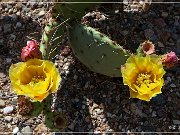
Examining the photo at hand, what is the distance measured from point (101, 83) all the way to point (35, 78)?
0.66m

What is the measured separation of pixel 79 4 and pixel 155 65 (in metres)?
0.61

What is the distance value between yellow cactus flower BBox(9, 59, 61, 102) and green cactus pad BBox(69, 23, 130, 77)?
34 cm

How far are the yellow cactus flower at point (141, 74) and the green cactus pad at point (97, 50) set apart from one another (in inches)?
4.7

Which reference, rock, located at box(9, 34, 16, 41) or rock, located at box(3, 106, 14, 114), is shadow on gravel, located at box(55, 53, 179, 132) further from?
rock, located at box(9, 34, 16, 41)

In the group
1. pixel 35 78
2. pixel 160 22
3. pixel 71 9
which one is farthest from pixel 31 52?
pixel 160 22

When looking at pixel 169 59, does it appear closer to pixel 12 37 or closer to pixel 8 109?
pixel 8 109

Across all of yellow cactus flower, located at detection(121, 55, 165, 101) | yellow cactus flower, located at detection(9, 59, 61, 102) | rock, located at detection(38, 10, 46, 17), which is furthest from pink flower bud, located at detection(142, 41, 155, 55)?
rock, located at detection(38, 10, 46, 17)

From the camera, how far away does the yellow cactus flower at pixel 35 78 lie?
1.97 metres

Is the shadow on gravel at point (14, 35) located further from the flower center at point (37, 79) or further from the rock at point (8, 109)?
the flower center at point (37, 79)

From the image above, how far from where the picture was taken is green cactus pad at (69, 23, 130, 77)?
223 cm

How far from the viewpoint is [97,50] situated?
7.52ft

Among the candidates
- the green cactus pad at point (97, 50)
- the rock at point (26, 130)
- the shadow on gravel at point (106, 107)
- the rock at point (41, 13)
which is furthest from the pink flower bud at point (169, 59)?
the rock at point (41, 13)

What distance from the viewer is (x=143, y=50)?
84.7 inches

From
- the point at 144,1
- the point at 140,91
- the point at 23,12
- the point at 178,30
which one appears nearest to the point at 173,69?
the point at 178,30
